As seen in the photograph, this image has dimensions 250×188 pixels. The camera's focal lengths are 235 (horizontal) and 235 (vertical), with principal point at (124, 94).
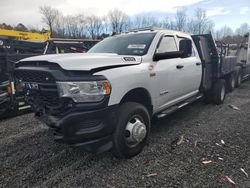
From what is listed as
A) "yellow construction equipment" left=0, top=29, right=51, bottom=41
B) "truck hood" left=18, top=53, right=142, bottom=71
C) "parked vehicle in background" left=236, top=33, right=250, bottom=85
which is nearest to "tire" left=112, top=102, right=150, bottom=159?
"truck hood" left=18, top=53, right=142, bottom=71

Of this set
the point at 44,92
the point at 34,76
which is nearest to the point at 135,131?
the point at 44,92

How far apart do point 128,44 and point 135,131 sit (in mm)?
1726

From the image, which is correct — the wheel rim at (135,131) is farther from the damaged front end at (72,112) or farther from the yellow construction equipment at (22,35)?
the yellow construction equipment at (22,35)

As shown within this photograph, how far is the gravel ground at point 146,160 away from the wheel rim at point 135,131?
0.27 m

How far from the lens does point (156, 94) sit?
161 inches

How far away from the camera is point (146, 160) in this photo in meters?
3.63

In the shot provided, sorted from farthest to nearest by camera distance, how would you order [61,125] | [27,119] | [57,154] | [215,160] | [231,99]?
[231,99] → [27,119] → [57,154] → [215,160] → [61,125]

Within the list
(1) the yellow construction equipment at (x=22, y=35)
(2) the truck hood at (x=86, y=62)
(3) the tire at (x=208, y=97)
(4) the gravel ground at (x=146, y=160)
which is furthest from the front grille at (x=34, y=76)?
(1) the yellow construction equipment at (x=22, y=35)

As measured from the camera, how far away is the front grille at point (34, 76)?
3.08 metres

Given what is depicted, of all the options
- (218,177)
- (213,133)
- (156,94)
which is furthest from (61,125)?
(213,133)

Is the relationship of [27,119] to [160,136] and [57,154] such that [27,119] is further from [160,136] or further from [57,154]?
[160,136]

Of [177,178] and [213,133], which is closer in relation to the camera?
[177,178]

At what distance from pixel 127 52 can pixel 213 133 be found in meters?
2.36

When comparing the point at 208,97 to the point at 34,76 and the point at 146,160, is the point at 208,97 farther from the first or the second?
the point at 34,76
